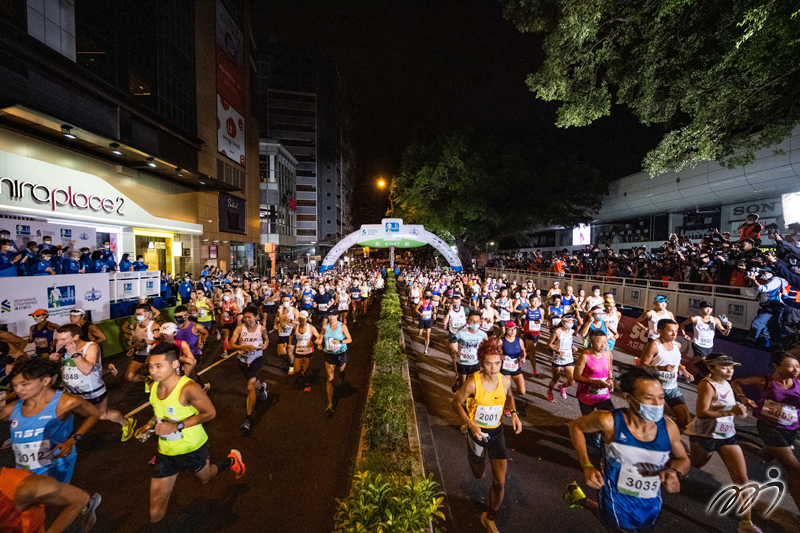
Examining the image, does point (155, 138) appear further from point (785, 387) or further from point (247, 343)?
point (785, 387)

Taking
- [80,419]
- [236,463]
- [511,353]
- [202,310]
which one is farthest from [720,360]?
[202,310]

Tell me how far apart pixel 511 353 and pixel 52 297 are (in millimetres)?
11151

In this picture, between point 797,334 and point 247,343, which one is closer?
point 247,343

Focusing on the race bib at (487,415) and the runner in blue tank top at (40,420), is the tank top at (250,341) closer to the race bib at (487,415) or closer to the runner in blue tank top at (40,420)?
the runner in blue tank top at (40,420)

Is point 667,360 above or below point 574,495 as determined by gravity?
above

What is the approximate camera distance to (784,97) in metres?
7.35

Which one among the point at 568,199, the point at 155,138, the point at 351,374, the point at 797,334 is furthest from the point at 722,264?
the point at 155,138

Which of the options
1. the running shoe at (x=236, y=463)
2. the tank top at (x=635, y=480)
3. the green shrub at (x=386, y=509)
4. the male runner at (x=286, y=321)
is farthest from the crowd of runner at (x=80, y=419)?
the tank top at (x=635, y=480)

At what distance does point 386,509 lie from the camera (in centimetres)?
272

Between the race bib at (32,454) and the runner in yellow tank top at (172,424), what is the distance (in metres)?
0.68

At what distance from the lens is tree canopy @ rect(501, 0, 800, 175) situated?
657 cm

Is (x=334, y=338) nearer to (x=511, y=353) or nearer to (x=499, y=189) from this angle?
(x=511, y=353)

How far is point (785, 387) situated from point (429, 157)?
3031cm

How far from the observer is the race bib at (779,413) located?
3.59 m
